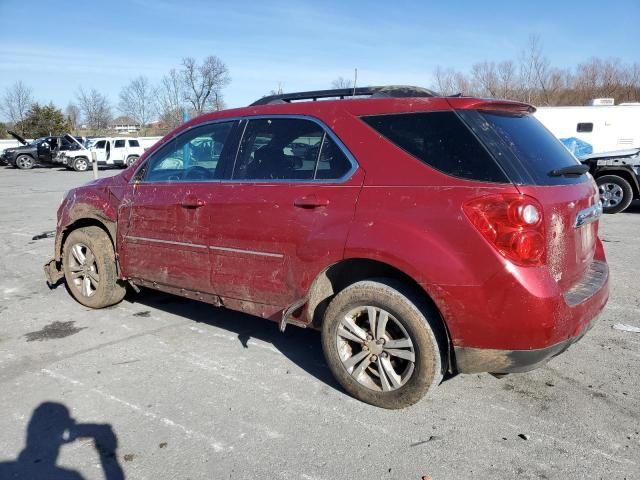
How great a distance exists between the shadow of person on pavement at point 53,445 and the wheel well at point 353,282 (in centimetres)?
139

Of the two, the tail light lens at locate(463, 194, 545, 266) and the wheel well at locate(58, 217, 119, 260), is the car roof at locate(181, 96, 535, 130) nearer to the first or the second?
the tail light lens at locate(463, 194, 545, 266)

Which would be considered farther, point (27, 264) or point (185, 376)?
point (27, 264)

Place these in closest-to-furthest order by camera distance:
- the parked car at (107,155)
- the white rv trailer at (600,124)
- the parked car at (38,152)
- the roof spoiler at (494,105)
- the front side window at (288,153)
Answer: the roof spoiler at (494,105), the front side window at (288,153), the white rv trailer at (600,124), the parked car at (107,155), the parked car at (38,152)

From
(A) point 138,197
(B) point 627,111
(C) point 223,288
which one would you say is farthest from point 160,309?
(B) point 627,111

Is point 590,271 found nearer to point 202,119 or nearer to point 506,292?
point 506,292

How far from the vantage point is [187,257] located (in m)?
4.06

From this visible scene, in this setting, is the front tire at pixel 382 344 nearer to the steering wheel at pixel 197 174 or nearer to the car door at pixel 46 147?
the steering wheel at pixel 197 174

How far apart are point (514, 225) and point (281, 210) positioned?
4.71 feet

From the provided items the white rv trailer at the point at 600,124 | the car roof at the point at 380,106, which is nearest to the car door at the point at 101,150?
the white rv trailer at the point at 600,124

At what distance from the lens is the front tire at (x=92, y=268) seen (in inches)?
191

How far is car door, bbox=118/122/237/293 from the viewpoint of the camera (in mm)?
3957

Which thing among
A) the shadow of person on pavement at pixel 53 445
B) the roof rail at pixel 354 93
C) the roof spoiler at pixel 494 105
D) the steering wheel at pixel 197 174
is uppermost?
the roof rail at pixel 354 93

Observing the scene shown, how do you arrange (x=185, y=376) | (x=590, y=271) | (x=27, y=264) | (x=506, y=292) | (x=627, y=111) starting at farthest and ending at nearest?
(x=627, y=111)
(x=27, y=264)
(x=185, y=376)
(x=590, y=271)
(x=506, y=292)

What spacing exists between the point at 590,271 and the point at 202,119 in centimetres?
303
